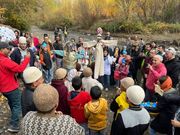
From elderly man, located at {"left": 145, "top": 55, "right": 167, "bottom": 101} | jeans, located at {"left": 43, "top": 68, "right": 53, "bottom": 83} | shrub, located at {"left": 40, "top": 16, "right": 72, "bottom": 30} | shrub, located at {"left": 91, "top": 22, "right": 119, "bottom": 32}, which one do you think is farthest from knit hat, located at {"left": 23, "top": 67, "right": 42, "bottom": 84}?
shrub, located at {"left": 40, "top": 16, "right": 72, "bottom": 30}

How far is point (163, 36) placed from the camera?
27.1 m

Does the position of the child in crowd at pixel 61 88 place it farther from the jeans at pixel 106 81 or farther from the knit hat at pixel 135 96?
the jeans at pixel 106 81

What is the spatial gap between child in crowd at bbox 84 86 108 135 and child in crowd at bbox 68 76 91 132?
0.53ft

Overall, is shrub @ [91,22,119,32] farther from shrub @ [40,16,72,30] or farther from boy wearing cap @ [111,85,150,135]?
boy wearing cap @ [111,85,150,135]

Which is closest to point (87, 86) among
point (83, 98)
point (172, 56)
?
point (83, 98)

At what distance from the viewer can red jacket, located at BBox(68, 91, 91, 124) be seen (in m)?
4.65

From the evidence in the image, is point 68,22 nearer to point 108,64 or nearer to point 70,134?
point 108,64

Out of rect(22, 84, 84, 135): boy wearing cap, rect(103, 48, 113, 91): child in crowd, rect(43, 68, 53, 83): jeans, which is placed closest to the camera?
rect(22, 84, 84, 135): boy wearing cap

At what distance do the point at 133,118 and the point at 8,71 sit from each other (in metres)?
2.55

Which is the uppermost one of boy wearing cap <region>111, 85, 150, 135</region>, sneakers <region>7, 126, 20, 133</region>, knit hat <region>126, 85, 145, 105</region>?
knit hat <region>126, 85, 145, 105</region>

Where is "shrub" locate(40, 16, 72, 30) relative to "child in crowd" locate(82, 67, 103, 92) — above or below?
below

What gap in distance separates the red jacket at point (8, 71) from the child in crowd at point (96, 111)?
131 centimetres

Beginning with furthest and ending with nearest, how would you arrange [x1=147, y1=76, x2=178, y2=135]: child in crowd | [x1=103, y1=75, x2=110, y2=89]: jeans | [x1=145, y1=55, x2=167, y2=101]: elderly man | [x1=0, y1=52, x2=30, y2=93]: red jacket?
[x1=103, y1=75, x2=110, y2=89]: jeans → [x1=145, y1=55, x2=167, y2=101]: elderly man → [x1=0, y1=52, x2=30, y2=93]: red jacket → [x1=147, y1=76, x2=178, y2=135]: child in crowd

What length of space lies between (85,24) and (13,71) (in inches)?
1283
